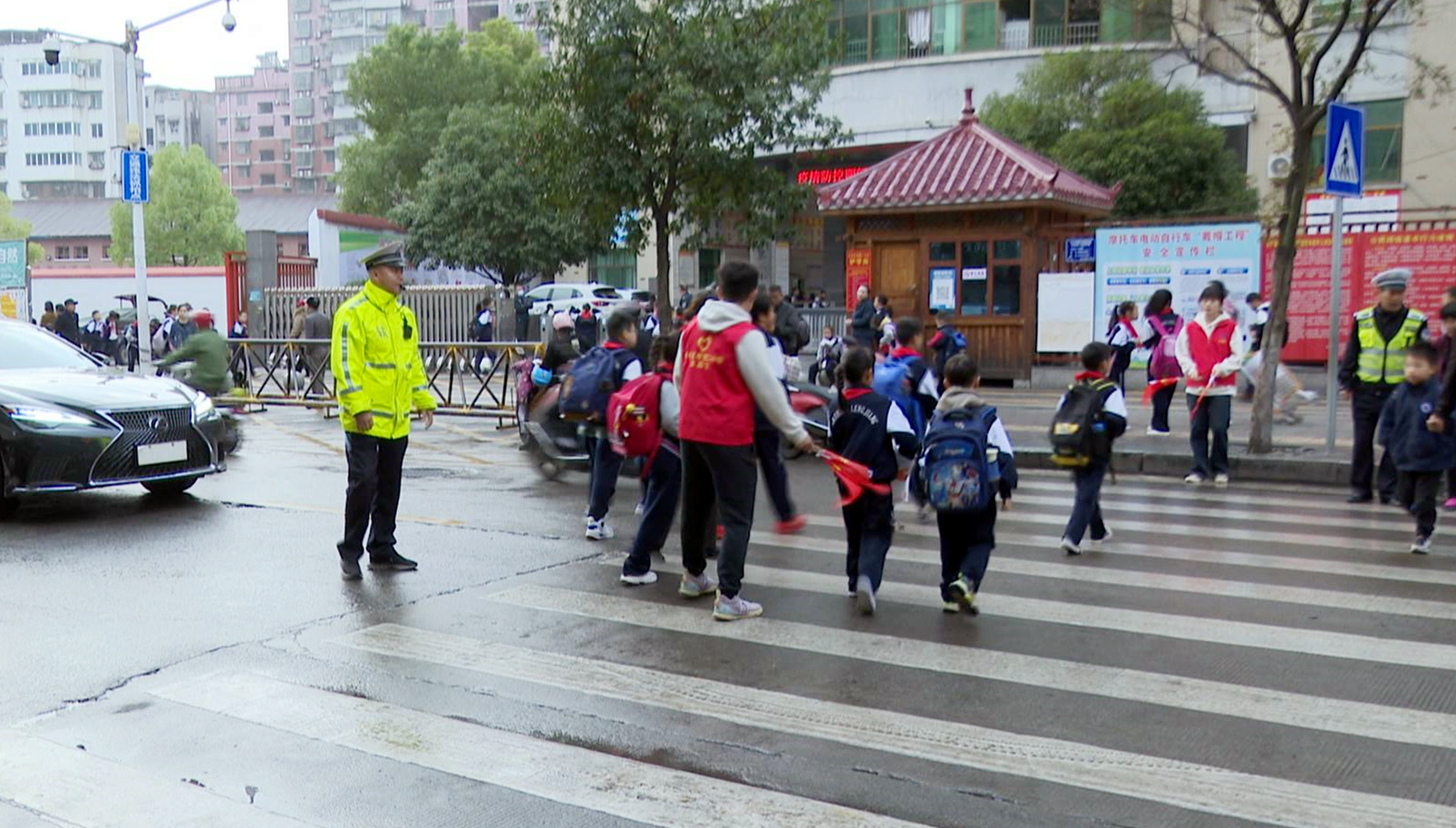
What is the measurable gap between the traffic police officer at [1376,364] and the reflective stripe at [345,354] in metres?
7.54

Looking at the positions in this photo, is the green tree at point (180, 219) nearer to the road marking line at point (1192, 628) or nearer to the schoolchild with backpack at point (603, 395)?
the schoolchild with backpack at point (603, 395)

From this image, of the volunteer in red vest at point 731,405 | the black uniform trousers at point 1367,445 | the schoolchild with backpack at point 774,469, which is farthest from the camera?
the black uniform trousers at point 1367,445

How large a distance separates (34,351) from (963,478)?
810 cm

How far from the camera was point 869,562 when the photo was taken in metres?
6.79

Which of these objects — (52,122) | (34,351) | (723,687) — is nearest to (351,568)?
(723,687)

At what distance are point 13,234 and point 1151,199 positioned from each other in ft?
247

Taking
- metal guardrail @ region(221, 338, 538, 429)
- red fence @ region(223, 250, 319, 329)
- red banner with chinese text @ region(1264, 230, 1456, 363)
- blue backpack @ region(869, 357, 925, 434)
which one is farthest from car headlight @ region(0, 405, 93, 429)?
red fence @ region(223, 250, 319, 329)

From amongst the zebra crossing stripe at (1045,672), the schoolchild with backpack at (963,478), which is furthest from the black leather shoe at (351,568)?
the schoolchild with backpack at (963,478)

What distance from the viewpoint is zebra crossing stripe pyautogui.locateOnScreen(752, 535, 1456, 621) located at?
680 cm

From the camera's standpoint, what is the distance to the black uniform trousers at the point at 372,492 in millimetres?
7617

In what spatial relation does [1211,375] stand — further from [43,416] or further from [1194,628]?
[43,416]

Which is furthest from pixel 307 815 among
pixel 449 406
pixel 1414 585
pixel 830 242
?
pixel 830 242

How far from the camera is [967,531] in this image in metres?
6.76

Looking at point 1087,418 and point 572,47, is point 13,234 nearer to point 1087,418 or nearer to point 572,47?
point 572,47
